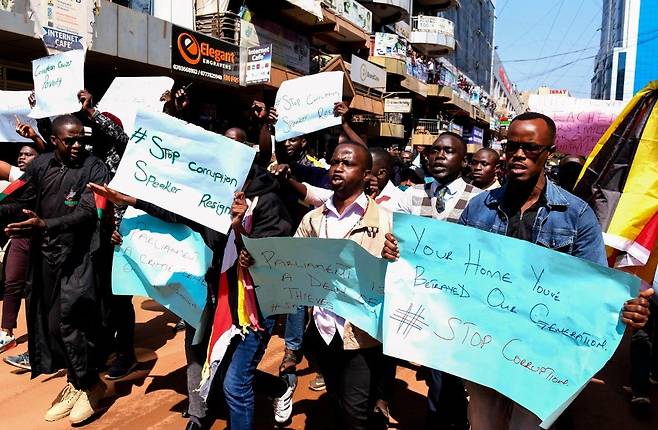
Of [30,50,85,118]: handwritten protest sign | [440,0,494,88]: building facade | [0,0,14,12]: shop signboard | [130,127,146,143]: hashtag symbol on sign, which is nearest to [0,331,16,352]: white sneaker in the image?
[30,50,85,118]: handwritten protest sign

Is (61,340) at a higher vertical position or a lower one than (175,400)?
higher

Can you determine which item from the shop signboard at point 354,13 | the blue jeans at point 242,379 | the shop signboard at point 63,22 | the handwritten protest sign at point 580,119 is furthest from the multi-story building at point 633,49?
the blue jeans at point 242,379

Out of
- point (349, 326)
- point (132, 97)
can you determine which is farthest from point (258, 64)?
point (349, 326)

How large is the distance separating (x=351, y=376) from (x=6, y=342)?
3794mm

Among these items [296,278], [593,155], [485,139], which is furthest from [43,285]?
[485,139]

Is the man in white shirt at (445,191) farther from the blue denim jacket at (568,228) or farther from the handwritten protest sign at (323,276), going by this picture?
the blue denim jacket at (568,228)

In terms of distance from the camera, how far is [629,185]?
2.76 metres

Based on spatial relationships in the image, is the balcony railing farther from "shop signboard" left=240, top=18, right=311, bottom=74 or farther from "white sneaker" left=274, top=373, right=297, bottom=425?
"white sneaker" left=274, top=373, right=297, bottom=425

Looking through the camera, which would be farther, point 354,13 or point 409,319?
point 354,13

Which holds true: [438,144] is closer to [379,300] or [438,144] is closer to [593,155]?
[593,155]

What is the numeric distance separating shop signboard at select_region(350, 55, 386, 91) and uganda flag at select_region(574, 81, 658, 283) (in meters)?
20.1

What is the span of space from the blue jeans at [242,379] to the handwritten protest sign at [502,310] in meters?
0.88

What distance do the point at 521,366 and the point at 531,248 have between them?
1.69ft

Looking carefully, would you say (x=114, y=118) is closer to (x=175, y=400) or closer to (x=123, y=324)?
(x=123, y=324)
